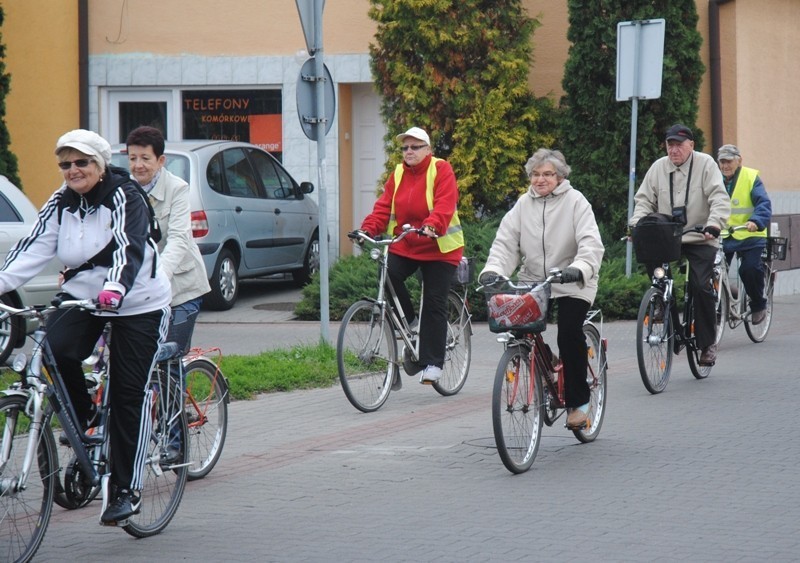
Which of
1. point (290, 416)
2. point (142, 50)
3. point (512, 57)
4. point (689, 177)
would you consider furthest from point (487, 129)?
point (290, 416)

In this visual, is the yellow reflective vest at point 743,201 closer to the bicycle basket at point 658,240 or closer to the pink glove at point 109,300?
Result: the bicycle basket at point 658,240

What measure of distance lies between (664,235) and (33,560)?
583 cm

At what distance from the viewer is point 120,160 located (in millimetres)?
15906

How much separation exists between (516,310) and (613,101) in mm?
10261

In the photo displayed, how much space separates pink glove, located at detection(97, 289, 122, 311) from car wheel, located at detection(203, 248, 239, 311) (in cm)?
1018

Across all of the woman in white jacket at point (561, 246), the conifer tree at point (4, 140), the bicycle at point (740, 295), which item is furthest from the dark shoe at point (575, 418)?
the conifer tree at point (4, 140)

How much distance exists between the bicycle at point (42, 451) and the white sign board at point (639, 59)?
9528mm

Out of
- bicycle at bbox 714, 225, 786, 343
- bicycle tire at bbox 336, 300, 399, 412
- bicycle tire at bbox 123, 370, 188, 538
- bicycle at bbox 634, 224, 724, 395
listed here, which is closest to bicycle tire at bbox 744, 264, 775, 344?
bicycle at bbox 714, 225, 786, 343

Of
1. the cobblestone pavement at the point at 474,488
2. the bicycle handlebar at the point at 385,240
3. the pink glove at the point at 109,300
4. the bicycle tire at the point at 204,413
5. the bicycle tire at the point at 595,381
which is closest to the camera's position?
the pink glove at the point at 109,300

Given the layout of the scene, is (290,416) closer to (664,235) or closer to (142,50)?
(664,235)

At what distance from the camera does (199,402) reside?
23.7 ft

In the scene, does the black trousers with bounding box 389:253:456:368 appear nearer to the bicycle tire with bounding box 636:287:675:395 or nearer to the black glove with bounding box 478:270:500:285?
the bicycle tire with bounding box 636:287:675:395

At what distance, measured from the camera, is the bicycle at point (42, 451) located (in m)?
5.42

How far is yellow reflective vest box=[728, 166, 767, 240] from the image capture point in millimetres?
12992
